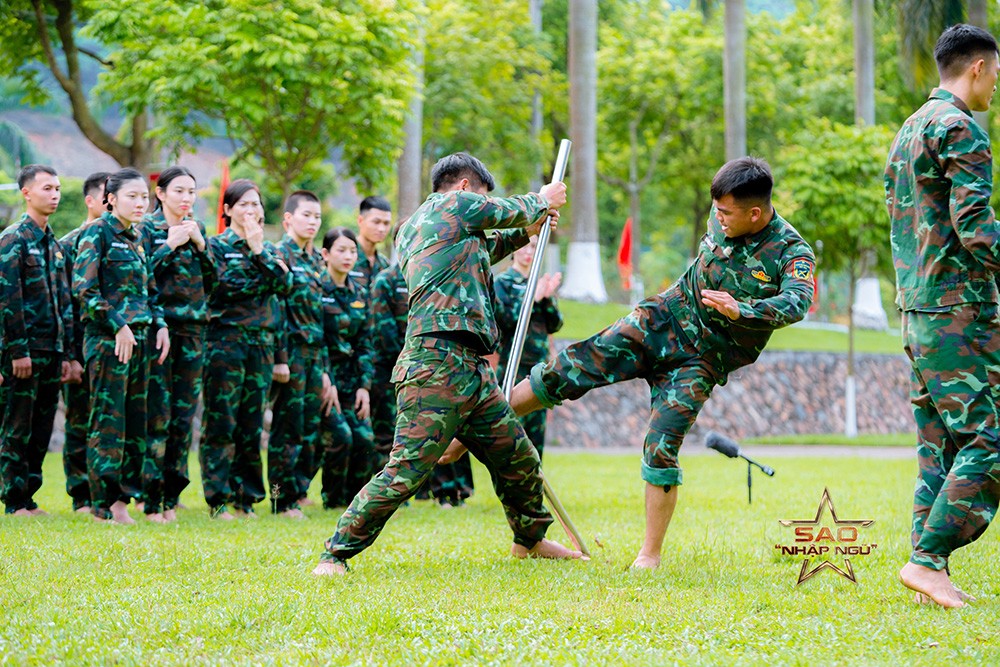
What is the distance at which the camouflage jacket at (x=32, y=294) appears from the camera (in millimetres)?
8703

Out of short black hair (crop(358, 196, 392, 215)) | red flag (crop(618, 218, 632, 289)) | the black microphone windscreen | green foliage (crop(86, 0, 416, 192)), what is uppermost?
green foliage (crop(86, 0, 416, 192))

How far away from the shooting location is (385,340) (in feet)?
32.3

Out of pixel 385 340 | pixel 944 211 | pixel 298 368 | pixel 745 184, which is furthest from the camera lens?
pixel 385 340

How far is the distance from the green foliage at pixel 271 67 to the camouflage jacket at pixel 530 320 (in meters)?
6.17

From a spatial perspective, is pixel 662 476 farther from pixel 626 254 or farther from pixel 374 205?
pixel 626 254

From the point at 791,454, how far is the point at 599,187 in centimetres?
2715

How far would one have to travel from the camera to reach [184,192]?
339 inches

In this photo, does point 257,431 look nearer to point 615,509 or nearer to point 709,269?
point 615,509

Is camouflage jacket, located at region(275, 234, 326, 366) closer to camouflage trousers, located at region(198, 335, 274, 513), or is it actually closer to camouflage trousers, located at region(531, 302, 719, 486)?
camouflage trousers, located at region(198, 335, 274, 513)

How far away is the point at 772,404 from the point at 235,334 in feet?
54.7

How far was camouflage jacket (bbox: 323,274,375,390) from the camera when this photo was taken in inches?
389

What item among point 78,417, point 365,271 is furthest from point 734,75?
point 78,417

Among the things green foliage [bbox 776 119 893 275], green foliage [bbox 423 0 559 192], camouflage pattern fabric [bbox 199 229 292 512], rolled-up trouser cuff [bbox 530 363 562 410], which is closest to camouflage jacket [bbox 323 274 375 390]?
camouflage pattern fabric [bbox 199 229 292 512]

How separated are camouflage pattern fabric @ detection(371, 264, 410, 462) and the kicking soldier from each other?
3.20m
